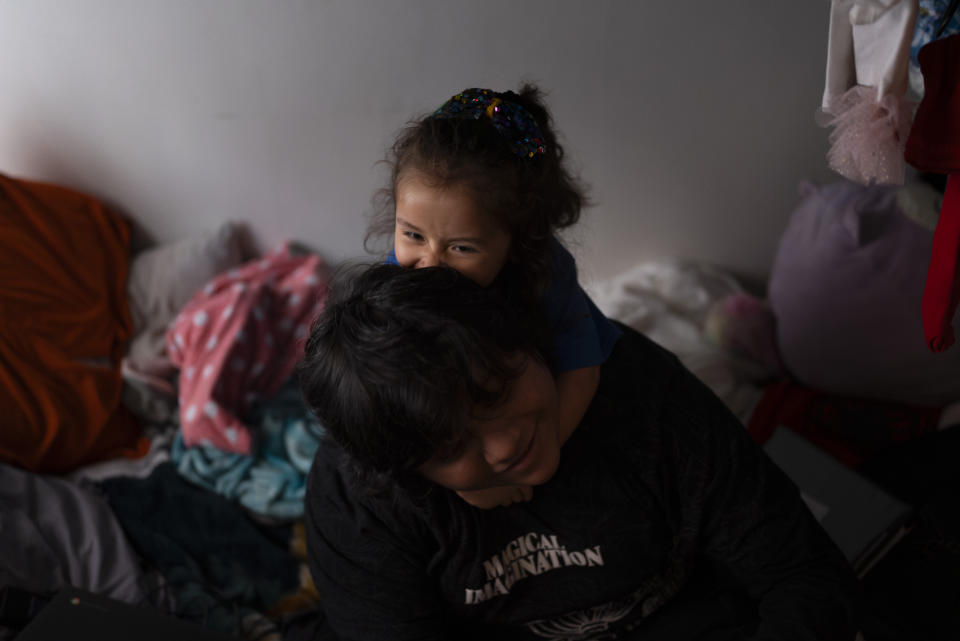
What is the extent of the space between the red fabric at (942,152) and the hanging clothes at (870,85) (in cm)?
2

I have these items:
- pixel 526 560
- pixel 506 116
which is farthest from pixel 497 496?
pixel 506 116

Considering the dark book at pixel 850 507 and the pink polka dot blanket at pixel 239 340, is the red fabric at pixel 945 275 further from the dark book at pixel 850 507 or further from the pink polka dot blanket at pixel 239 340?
the pink polka dot blanket at pixel 239 340

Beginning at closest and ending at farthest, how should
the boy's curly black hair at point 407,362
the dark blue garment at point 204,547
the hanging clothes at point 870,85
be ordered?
the boy's curly black hair at point 407,362
the hanging clothes at point 870,85
the dark blue garment at point 204,547

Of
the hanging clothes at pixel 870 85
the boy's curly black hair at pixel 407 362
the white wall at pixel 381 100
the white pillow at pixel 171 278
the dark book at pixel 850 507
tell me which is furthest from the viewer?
the white pillow at pixel 171 278

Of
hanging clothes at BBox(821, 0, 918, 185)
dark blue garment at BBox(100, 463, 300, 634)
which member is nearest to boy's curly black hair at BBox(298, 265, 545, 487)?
hanging clothes at BBox(821, 0, 918, 185)

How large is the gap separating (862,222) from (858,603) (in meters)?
0.86

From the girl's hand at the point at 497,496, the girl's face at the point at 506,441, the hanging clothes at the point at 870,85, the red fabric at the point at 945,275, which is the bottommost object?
the girl's hand at the point at 497,496

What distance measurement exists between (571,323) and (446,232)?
0.21 meters

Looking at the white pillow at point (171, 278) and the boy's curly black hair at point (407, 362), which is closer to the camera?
the boy's curly black hair at point (407, 362)

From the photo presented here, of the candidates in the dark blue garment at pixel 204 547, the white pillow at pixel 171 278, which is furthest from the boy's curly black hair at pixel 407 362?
the white pillow at pixel 171 278

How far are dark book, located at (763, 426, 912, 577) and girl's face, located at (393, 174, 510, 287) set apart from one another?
2.48 feet

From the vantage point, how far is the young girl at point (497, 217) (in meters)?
0.97

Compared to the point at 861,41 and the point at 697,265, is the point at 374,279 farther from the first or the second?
the point at 697,265

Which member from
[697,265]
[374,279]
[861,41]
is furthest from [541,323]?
[697,265]
